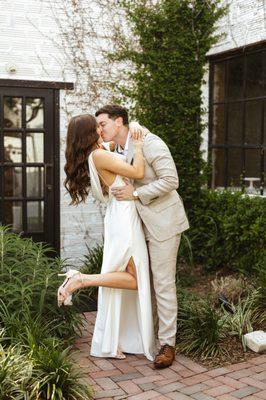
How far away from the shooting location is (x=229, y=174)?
6.98 meters

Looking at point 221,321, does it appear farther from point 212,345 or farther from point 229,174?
point 229,174

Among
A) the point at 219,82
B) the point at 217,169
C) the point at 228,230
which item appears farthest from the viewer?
the point at 217,169

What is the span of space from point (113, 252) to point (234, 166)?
11.3ft

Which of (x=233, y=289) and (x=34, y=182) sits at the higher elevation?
(x=34, y=182)

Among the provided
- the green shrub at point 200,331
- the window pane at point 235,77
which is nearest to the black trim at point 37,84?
the window pane at point 235,77

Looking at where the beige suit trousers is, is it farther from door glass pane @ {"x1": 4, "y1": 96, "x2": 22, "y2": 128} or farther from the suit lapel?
door glass pane @ {"x1": 4, "y1": 96, "x2": 22, "y2": 128}

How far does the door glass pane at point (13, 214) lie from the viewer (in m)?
6.71

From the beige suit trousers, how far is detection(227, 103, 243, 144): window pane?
128 inches

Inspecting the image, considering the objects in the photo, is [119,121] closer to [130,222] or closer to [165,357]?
[130,222]

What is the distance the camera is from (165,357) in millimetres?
3826

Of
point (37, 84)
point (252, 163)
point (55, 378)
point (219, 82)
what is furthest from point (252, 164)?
point (55, 378)

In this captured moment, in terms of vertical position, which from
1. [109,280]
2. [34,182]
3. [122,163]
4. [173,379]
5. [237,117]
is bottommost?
[173,379]

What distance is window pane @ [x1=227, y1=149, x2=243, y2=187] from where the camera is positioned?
22.7 feet

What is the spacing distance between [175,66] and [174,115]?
1.99ft
